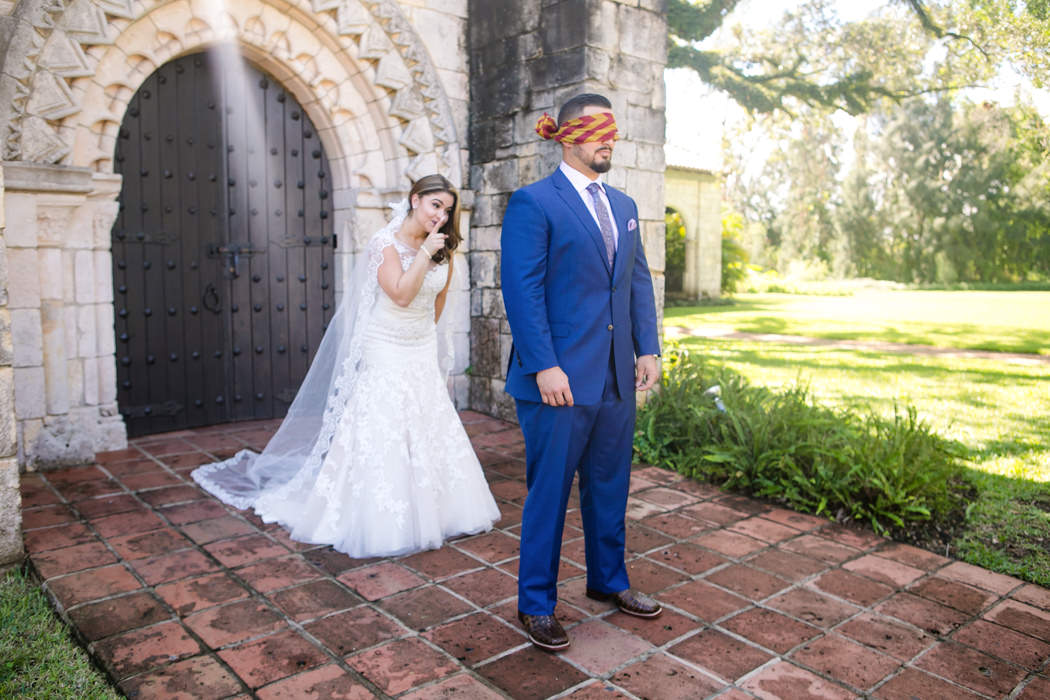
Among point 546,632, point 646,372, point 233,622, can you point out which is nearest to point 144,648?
point 233,622

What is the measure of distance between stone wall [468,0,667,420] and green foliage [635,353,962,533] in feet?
2.88

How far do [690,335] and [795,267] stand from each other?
27.0 meters

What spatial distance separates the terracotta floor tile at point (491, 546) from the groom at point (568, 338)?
72 cm

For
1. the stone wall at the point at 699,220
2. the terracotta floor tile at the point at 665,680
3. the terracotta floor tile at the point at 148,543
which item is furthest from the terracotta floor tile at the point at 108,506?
the stone wall at the point at 699,220

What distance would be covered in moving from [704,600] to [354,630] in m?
1.36

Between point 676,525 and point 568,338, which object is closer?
point 568,338

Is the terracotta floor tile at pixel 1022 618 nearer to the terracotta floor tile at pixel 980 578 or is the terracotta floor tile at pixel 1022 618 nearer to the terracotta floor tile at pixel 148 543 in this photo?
the terracotta floor tile at pixel 980 578

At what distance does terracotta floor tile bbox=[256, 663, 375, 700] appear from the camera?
7.83ft

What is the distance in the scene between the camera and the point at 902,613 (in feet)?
9.97

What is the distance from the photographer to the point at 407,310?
379 centimetres

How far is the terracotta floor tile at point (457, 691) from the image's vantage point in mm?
2393

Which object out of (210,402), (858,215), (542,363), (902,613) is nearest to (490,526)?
(542,363)

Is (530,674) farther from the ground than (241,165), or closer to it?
closer to it

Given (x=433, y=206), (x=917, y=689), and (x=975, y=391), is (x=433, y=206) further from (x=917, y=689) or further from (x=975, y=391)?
(x=975, y=391)
